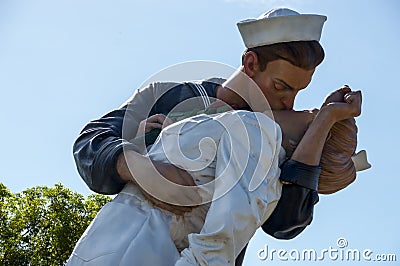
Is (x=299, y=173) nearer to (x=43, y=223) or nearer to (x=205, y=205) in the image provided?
(x=205, y=205)

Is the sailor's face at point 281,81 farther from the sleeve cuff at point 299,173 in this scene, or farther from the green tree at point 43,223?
the green tree at point 43,223

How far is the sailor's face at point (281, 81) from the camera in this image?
3.29 m

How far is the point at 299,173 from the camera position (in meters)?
3.15

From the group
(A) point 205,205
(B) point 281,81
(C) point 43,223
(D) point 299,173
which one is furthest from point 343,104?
(C) point 43,223

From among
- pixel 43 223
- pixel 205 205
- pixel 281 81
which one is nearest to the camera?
pixel 205 205

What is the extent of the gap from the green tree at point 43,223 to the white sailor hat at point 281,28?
13.2m

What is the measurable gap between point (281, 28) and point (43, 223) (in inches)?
559

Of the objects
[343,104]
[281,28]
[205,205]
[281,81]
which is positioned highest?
[281,28]

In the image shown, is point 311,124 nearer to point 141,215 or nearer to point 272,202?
point 272,202

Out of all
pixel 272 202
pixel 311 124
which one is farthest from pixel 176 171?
pixel 311 124

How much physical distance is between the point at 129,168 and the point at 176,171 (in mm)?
193

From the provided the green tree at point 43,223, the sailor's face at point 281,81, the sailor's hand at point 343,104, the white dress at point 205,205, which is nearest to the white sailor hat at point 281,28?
the sailor's face at point 281,81

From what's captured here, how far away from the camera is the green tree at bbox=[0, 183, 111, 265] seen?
16.5 meters

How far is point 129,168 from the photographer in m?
3.10
